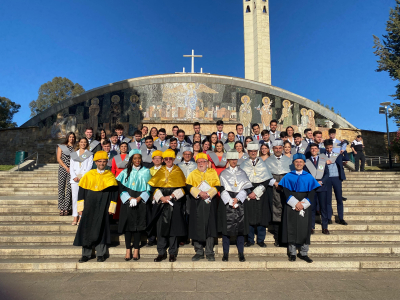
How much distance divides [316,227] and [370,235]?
1.05 metres

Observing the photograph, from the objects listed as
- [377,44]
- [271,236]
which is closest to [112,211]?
[271,236]

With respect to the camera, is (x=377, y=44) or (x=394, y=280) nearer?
(x=394, y=280)

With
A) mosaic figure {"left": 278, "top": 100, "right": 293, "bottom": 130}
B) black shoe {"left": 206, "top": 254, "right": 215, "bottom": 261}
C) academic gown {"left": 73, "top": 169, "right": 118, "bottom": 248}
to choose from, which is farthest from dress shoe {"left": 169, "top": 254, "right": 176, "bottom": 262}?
mosaic figure {"left": 278, "top": 100, "right": 293, "bottom": 130}

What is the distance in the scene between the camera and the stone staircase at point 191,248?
14.4 feet

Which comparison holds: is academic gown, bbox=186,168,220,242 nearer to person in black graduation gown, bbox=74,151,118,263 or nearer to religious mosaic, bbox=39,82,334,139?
person in black graduation gown, bbox=74,151,118,263

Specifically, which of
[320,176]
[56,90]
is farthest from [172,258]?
[56,90]

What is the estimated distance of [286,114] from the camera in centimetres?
2017

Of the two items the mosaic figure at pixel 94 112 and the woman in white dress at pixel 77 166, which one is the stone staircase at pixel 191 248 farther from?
the mosaic figure at pixel 94 112

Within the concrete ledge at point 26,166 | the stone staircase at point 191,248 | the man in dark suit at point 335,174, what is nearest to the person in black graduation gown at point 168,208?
the stone staircase at point 191,248

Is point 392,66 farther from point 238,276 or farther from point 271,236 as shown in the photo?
point 238,276

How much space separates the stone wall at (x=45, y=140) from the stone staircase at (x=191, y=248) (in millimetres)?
12758

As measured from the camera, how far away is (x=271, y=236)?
541 cm

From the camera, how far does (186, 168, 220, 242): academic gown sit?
4.49 meters

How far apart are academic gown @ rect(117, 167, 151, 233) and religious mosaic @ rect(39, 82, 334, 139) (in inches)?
579
